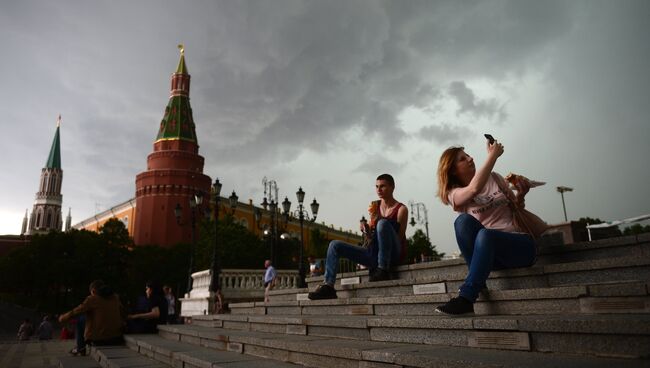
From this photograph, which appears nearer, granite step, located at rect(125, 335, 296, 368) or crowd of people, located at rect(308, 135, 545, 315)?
crowd of people, located at rect(308, 135, 545, 315)

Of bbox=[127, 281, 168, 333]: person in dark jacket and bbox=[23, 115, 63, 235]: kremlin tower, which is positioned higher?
bbox=[23, 115, 63, 235]: kremlin tower

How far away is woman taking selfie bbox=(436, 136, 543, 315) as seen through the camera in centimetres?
295

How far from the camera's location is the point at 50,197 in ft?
268

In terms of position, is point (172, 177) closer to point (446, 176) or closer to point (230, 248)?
point (230, 248)

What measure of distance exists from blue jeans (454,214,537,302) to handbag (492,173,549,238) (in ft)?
0.54

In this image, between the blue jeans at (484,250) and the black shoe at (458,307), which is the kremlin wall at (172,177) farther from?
the black shoe at (458,307)

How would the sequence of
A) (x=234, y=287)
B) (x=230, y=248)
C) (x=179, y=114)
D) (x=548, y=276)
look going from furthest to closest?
(x=179, y=114)
(x=230, y=248)
(x=234, y=287)
(x=548, y=276)

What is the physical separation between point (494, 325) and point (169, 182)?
4569 centimetres

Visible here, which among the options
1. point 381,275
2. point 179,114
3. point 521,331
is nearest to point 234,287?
point 381,275

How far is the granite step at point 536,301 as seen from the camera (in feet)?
7.53

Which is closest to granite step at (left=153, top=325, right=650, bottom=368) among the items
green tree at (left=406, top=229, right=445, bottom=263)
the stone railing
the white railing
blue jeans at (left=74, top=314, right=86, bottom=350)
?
blue jeans at (left=74, top=314, right=86, bottom=350)

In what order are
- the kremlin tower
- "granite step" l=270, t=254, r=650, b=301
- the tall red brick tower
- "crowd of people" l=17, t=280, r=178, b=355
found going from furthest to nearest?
the kremlin tower → the tall red brick tower → "crowd of people" l=17, t=280, r=178, b=355 → "granite step" l=270, t=254, r=650, b=301

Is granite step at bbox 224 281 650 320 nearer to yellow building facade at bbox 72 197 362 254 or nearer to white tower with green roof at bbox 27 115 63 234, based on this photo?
yellow building facade at bbox 72 197 362 254

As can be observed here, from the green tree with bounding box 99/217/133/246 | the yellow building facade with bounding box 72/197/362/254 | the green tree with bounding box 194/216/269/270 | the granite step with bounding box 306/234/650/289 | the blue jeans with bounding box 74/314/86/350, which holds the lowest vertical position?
the blue jeans with bounding box 74/314/86/350
